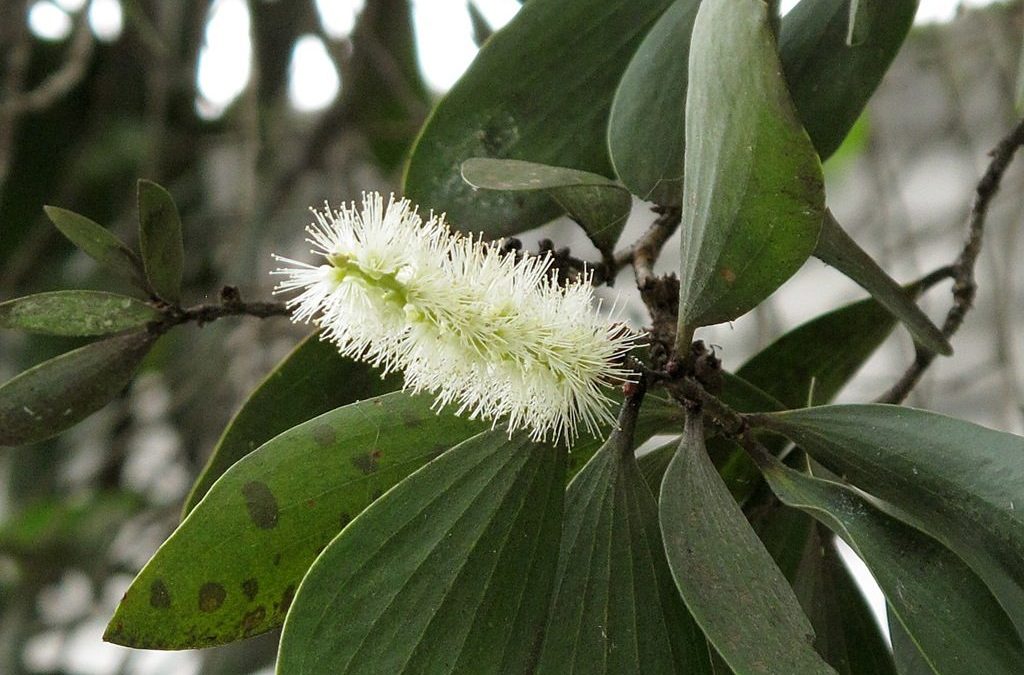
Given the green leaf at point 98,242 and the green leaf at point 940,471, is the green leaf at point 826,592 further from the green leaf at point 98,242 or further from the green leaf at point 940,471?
the green leaf at point 98,242

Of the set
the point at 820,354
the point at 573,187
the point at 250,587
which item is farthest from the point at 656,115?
the point at 250,587

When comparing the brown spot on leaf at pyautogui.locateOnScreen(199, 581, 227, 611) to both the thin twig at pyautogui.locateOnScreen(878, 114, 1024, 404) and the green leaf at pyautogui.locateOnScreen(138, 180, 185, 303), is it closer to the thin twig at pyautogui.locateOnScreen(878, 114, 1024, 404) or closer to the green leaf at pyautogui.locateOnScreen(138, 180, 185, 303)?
the green leaf at pyautogui.locateOnScreen(138, 180, 185, 303)

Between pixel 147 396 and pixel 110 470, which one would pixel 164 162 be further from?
pixel 110 470

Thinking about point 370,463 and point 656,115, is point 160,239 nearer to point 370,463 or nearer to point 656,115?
point 370,463

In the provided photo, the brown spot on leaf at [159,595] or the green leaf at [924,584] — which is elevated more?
the green leaf at [924,584]

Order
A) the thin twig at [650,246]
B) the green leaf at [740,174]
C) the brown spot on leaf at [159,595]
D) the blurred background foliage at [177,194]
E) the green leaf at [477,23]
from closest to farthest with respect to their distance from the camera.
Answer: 1. the green leaf at [740,174]
2. the brown spot on leaf at [159,595]
3. the thin twig at [650,246]
4. the green leaf at [477,23]
5. the blurred background foliage at [177,194]

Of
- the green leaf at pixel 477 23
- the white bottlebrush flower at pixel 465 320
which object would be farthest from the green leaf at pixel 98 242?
the green leaf at pixel 477 23
